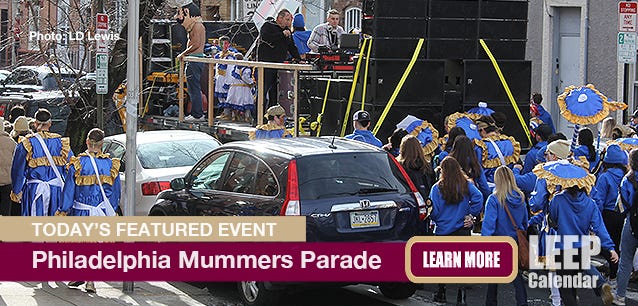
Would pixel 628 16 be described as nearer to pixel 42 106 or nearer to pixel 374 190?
pixel 374 190

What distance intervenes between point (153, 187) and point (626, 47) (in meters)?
6.96

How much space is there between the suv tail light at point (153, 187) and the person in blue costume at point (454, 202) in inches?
172

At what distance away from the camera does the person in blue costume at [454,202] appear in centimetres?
1038

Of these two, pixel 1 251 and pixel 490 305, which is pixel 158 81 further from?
pixel 490 305

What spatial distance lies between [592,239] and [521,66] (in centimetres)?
613

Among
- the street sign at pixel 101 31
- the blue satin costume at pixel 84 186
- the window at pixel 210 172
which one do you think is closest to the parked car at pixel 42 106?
the street sign at pixel 101 31

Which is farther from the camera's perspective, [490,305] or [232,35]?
[232,35]

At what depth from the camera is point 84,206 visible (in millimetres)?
11258

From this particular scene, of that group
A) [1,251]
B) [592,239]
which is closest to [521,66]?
[592,239]

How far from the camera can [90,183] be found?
1124 centimetres

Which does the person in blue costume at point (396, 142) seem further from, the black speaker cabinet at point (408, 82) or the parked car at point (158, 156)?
the parked car at point (158, 156)

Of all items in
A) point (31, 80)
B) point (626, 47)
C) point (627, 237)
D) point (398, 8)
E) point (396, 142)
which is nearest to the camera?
point (627, 237)

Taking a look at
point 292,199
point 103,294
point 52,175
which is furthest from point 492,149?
point 52,175

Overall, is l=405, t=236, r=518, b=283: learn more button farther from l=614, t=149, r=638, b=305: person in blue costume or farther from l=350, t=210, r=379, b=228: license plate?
l=614, t=149, r=638, b=305: person in blue costume
